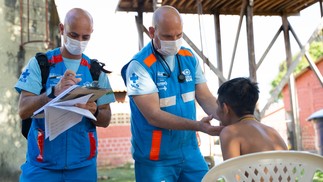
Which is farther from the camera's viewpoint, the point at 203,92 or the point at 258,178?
the point at 203,92

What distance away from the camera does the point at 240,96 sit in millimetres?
2479

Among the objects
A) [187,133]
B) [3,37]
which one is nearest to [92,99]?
[187,133]

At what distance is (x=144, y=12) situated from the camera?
8.40m

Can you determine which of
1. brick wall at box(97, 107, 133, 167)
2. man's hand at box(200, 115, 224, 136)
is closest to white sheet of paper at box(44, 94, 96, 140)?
man's hand at box(200, 115, 224, 136)

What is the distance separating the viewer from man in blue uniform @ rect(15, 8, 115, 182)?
2.37 meters

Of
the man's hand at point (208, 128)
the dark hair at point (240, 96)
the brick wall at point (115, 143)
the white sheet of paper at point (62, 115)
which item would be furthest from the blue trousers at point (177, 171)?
the brick wall at point (115, 143)

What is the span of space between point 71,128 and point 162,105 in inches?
23.4

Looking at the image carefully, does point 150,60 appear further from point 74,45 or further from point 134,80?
point 74,45

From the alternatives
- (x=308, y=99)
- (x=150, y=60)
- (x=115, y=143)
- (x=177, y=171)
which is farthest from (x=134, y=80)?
(x=308, y=99)

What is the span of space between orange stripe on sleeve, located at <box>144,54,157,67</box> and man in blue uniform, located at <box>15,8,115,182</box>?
0.32 metres

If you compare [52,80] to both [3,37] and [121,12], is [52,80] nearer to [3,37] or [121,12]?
[3,37]

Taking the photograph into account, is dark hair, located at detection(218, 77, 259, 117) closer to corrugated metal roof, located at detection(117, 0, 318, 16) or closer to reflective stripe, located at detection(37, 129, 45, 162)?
reflective stripe, located at detection(37, 129, 45, 162)

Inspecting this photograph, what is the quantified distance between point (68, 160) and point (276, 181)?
1.21m

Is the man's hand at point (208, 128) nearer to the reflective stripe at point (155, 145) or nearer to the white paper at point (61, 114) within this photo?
the reflective stripe at point (155, 145)
